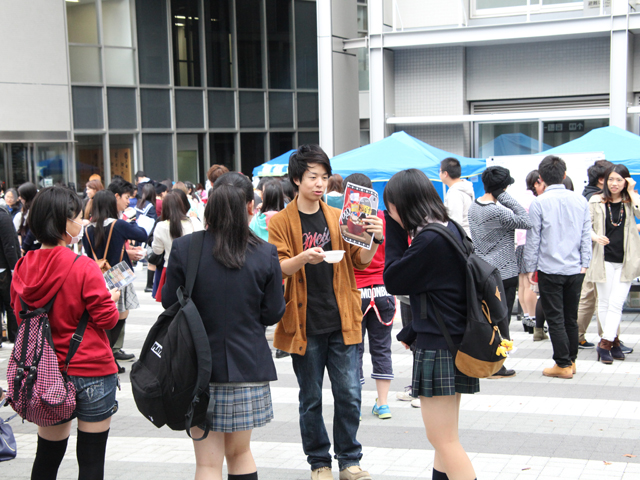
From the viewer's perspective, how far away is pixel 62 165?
21.3 m

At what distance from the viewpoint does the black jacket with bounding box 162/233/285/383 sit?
10.7 feet

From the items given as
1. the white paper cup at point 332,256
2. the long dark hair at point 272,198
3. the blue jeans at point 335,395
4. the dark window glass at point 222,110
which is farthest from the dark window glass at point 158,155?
the white paper cup at point 332,256

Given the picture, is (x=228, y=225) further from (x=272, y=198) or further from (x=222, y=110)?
(x=222, y=110)

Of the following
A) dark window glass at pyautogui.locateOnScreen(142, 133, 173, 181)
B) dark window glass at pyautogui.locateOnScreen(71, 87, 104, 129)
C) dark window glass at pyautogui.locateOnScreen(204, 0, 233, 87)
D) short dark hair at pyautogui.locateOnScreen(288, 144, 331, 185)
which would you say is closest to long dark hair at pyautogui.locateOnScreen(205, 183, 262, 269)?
short dark hair at pyautogui.locateOnScreen(288, 144, 331, 185)

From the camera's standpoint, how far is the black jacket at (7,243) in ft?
27.1

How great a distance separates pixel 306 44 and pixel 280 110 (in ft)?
9.88

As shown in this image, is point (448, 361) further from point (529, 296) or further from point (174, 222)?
point (529, 296)

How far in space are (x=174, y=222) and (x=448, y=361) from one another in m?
4.85

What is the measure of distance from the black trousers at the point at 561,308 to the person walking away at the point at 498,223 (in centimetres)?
35

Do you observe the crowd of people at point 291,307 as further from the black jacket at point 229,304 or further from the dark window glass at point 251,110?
the dark window glass at point 251,110

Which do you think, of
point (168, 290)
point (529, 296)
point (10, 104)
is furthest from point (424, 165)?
point (10, 104)

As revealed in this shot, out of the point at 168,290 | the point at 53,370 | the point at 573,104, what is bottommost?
the point at 53,370

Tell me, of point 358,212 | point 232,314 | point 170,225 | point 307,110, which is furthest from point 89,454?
point 307,110

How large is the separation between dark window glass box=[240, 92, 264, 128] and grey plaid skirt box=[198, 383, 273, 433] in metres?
22.9
